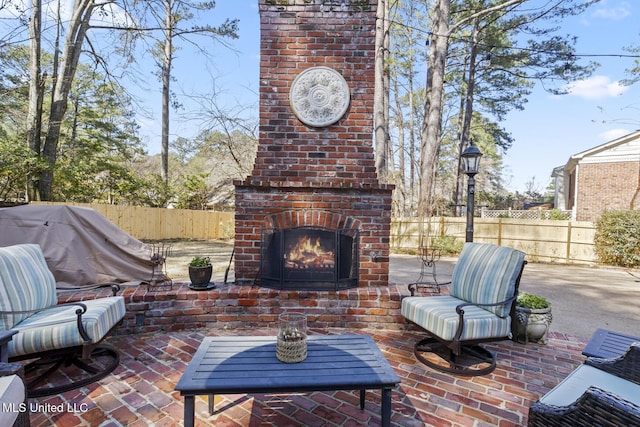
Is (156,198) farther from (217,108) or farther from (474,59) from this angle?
(474,59)

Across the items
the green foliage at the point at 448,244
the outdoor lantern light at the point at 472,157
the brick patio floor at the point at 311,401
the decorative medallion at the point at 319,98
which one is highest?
the decorative medallion at the point at 319,98

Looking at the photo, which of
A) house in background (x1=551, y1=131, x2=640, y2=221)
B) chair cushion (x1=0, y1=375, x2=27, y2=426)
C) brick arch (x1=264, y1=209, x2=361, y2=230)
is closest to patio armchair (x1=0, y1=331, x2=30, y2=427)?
chair cushion (x1=0, y1=375, x2=27, y2=426)

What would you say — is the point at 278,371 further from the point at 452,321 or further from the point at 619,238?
the point at 619,238

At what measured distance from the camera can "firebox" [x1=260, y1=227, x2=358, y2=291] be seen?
3373mm

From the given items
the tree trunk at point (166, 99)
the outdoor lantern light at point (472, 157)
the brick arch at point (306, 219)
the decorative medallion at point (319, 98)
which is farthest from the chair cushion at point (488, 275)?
the tree trunk at point (166, 99)

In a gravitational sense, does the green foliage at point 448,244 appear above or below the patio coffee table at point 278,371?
below

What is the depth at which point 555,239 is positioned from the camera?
30.2ft

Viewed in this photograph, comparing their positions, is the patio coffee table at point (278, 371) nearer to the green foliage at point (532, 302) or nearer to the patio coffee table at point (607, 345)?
the patio coffee table at point (607, 345)

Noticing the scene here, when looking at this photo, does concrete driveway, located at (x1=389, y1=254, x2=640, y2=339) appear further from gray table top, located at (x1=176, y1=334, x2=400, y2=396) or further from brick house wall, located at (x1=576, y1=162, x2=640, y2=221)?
brick house wall, located at (x1=576, y1=162, x2=640, y2=221)

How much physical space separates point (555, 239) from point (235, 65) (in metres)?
10.2

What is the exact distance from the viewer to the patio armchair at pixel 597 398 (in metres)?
1.00

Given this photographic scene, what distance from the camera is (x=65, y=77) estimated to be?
7.68 meters

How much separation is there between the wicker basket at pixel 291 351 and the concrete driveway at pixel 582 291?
3375 mm

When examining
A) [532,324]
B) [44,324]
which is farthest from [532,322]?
[44,324]
